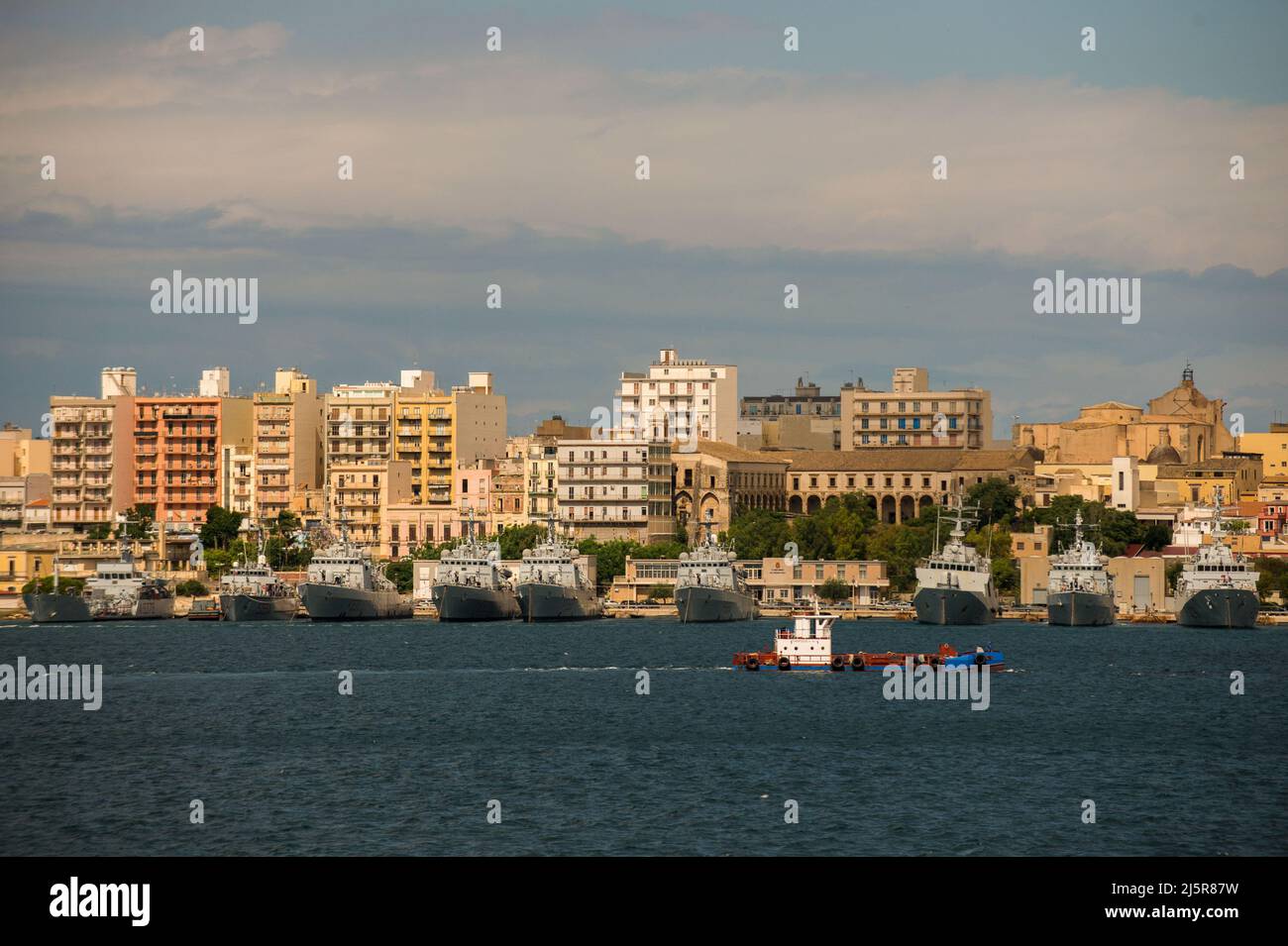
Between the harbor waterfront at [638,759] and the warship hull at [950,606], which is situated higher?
the warship hull at [950,606]

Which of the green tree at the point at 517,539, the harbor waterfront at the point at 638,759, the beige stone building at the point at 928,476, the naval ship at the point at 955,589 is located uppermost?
the beige stone building at the point at 928,476

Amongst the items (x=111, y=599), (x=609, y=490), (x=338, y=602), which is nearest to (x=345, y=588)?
(x=338, y=602)

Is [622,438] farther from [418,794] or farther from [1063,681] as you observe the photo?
[418,794]

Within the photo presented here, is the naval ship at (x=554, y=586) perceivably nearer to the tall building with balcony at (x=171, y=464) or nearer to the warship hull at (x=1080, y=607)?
the warship hull at (x=1080, y=607)

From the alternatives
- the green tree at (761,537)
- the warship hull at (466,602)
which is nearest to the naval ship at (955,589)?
the green tree at (761,537)

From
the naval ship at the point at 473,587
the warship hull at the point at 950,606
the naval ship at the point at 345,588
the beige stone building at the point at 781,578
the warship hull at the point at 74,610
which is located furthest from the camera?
the beige stone building at the point at 781,578

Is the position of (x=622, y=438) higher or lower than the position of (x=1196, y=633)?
higher

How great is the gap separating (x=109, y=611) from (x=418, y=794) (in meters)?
108

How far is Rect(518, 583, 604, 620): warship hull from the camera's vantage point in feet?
477

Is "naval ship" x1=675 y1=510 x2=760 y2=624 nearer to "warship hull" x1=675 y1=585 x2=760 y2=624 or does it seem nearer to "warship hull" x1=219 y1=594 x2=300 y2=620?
"warship hull" x1=675 y1=585 x2=760 y2=624

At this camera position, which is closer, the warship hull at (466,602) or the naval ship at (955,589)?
the naval ship at (955,589)

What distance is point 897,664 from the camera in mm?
87875

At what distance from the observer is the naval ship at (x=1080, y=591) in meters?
135
